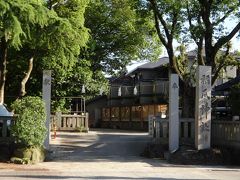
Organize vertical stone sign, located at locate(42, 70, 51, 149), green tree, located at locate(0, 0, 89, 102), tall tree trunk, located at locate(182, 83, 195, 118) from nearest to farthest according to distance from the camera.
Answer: green tree, located at locate(0, 0, 89, 102), vertical stone sign, located at locate(42, 70, 51, 149), tall tree trunk, located at locate(182, 83, 195, 118)

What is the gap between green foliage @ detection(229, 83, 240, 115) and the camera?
20172 mm

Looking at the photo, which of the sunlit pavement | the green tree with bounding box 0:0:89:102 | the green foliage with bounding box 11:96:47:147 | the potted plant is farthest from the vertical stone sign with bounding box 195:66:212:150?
the green foliage with bounding box 11:96:47:147

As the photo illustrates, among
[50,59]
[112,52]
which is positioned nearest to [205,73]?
[50,59]

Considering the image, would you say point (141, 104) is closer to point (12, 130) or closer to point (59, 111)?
point (59, 111)

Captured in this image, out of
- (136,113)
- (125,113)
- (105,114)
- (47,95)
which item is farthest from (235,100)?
(105,114)

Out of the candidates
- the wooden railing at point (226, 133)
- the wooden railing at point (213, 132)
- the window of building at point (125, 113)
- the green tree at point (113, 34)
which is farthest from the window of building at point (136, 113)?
the wooden railing at point (226, 133)

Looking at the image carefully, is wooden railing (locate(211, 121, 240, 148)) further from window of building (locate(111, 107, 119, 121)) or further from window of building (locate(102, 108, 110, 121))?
window of building (locate(102, 108, 110, 121))

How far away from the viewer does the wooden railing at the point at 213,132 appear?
19.4 metres

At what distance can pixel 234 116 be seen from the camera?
2003 centimetres

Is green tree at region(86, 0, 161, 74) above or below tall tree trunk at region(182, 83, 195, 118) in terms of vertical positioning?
above

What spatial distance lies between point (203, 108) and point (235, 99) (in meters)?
1.76

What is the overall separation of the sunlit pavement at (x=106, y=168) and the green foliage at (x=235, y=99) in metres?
3.51

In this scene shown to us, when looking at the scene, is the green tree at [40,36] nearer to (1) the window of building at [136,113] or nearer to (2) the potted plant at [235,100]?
(2) the potted plant at [235,100]

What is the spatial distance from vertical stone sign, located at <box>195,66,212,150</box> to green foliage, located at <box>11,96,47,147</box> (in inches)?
231
